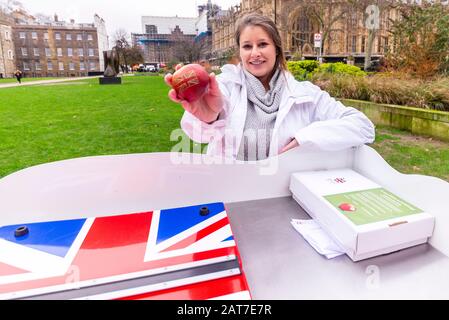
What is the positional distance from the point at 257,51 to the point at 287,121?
15.6 inches

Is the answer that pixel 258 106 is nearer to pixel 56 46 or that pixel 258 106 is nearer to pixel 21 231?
pixel 21 231

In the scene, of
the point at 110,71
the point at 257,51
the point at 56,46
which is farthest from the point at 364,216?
the point at 56,46

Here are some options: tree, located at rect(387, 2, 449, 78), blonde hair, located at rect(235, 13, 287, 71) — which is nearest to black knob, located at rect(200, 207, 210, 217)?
blonde hair, located at rect(235, 13, 287, 71)

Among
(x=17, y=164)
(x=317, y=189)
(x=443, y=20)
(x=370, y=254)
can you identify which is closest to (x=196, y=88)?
(x=317, y=189)

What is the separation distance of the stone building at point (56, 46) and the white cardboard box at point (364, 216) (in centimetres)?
5549

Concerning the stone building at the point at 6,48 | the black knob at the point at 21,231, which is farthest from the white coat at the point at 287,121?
the stone building at the point at 6,48

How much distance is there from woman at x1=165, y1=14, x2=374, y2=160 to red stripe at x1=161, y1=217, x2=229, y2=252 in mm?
597

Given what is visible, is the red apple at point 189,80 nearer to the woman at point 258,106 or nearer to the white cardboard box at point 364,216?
the woman at point 258,106

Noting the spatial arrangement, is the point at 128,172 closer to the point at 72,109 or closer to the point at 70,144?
the point at 70,144

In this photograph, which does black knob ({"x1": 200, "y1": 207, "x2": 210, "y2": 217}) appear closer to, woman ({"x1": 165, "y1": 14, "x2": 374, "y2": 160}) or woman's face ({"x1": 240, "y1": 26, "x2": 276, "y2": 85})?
woman ({"x1": 165, "y1": 14, "x2": 374, "y2": 160})

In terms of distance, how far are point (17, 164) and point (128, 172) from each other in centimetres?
364

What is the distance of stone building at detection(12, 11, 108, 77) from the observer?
51.1 m

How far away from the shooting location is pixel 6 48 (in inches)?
1820

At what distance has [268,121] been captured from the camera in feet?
5.55
